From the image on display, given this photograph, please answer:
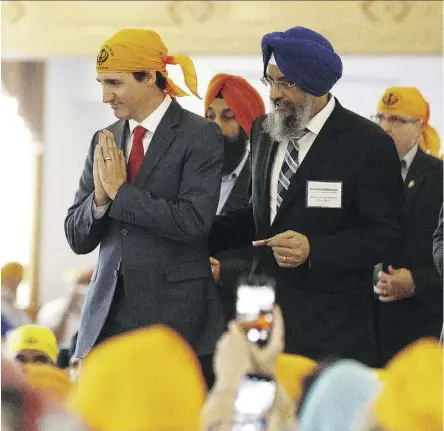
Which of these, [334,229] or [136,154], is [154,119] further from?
[334,229]

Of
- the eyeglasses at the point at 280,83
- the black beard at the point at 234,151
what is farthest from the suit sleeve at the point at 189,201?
the black beard at the point at 234,151

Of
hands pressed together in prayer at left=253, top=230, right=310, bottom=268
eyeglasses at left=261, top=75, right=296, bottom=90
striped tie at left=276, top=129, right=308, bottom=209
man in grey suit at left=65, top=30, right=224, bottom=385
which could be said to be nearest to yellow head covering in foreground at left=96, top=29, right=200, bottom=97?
man in grey suit at left=65, top=30, right=224, bottom=385

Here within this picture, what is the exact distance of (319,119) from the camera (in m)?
2.29

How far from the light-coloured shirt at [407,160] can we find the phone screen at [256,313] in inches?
24.5

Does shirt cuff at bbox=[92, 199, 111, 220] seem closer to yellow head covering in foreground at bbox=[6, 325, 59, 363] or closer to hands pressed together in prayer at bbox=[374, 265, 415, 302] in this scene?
yellow head covering in foreground at bbox=[6, 325, 59, 363]

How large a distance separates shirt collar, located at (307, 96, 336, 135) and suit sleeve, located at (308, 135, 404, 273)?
15cm

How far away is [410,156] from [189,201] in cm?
93

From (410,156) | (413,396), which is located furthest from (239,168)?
(413,396)

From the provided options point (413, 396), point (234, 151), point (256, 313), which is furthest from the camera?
point (234, 151)

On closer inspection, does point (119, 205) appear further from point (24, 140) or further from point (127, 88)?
point (24, 140)

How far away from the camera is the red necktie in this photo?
221 centimetres

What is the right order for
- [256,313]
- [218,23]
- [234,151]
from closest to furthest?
[256,313] < [234,151] < [218,23]

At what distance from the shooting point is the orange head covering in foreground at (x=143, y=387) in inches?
90.0

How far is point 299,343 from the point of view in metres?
2.40
